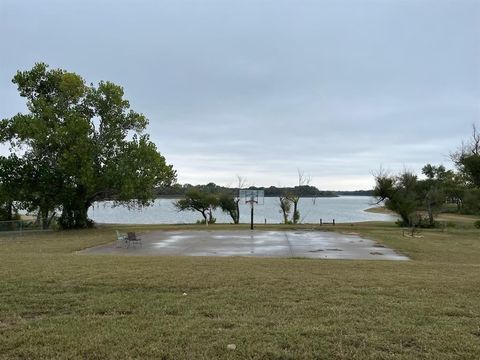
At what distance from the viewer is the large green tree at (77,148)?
2681 cm

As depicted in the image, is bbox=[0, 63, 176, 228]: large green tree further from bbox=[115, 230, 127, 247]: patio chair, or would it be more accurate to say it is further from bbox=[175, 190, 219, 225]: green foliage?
bbox=[175, 190, 219, 225]: green foliage

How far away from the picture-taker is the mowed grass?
4.26 meters

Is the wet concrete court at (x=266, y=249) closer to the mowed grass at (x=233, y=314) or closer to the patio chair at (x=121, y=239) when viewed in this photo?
the patio chair at (x=121, y=239)

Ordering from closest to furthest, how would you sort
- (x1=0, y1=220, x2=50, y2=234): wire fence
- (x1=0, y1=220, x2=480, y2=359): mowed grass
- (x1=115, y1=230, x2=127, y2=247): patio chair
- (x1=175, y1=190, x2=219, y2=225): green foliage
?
(x1=0, y1=220, x2=480, y2=359): mowed grass
(x1=115, y1=230, x2=127, y2=247): patio chair
(x1=0, y1=220, x2=50, y2=234): wire fence
(x1=175, y1=190, x2=219, y2=225): green foliage

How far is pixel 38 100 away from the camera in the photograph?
1089 inches

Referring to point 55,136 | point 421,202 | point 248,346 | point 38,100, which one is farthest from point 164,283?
point 421,202

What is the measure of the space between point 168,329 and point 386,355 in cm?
223

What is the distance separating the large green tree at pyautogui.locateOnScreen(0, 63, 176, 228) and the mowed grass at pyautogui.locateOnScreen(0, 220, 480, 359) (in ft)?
61.9

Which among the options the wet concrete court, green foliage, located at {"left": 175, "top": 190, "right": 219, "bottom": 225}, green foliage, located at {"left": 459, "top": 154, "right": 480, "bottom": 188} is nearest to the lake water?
green foliage, located at {"left": 175, "top": 190, "right": 219, "bottom": 225}

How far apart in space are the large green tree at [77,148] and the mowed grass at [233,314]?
61.9ft

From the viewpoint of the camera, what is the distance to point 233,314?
548cm

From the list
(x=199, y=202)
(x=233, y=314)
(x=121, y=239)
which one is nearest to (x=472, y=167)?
(x=199, y=202)

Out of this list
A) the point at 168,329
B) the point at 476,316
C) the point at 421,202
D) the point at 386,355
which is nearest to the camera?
the point at 386,355

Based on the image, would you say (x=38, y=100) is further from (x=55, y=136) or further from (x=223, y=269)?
(x=223, y=269)
